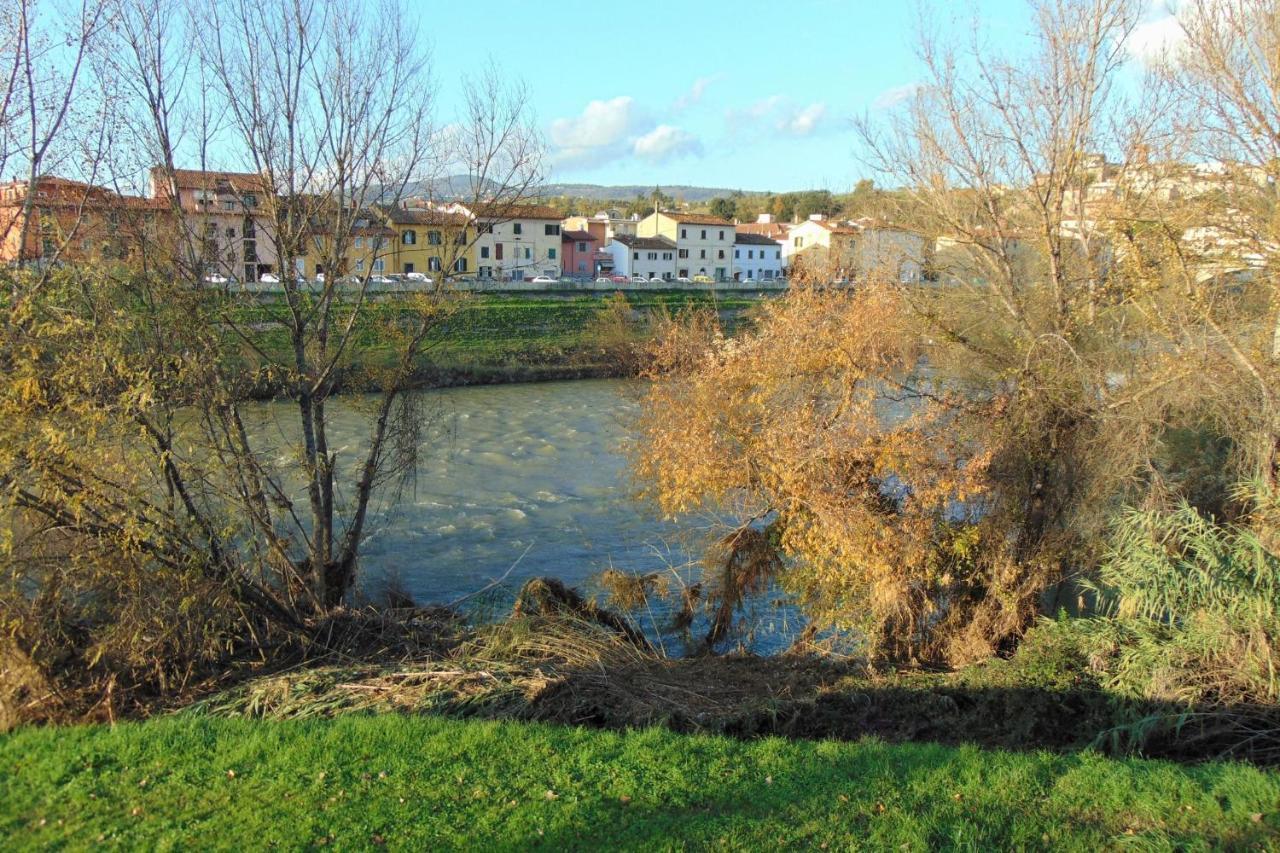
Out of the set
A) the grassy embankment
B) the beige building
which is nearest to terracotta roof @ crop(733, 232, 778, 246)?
the grassy embankment

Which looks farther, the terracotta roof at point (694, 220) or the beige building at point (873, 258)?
the terracotta roof at point (694, 220)

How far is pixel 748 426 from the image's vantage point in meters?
11.1

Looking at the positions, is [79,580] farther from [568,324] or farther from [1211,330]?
[568,324]

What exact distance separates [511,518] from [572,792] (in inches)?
462

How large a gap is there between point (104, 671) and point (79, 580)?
86 centimetres

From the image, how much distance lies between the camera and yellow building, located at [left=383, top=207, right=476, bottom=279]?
39.4 feet

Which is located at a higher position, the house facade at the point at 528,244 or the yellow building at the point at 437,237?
the house facade at the point at 528,244

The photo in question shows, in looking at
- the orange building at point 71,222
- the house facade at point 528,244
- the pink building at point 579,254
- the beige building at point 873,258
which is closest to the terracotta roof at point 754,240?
the pink building at point 579,254

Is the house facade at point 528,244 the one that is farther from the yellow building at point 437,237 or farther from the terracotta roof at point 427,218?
the terracotta roof at point 427,218

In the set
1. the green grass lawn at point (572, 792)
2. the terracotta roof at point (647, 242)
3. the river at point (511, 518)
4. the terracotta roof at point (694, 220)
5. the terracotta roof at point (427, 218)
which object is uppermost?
the terracotta roof at point (694, 220)

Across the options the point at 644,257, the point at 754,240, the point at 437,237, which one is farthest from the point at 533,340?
the point at 754,240

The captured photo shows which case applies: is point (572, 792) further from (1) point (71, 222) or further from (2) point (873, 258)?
(2) point (873, 258)

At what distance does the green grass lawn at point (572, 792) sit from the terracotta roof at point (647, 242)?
6511 centimetres

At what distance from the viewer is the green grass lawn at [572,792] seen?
5.07 meters
